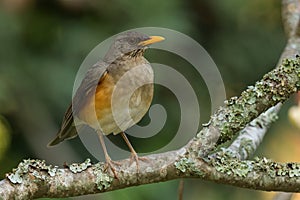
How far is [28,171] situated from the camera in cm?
233

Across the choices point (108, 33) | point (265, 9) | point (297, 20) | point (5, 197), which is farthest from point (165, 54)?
point (5, 197)

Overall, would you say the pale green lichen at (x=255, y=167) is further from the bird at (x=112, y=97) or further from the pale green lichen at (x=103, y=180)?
the bird at (x=112, y=97)

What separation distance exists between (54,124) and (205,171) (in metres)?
2.01

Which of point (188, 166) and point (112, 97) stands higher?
point (112, 97)

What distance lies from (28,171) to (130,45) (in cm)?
135

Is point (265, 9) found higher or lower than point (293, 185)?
higher

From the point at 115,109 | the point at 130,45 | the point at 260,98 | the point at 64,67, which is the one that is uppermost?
the point at 130,45

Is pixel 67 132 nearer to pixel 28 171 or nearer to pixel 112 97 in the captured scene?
pixel 112 97

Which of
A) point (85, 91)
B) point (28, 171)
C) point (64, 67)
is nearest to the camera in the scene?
point (28, 171)

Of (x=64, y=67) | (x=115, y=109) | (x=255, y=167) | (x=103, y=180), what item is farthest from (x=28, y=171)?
(x=64, y=67)

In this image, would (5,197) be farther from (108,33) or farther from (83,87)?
(108,33)

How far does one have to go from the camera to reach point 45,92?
13.9 ft

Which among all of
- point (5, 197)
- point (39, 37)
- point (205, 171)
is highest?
point (39, 37)

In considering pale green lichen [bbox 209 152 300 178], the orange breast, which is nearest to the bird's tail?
the orange breast
